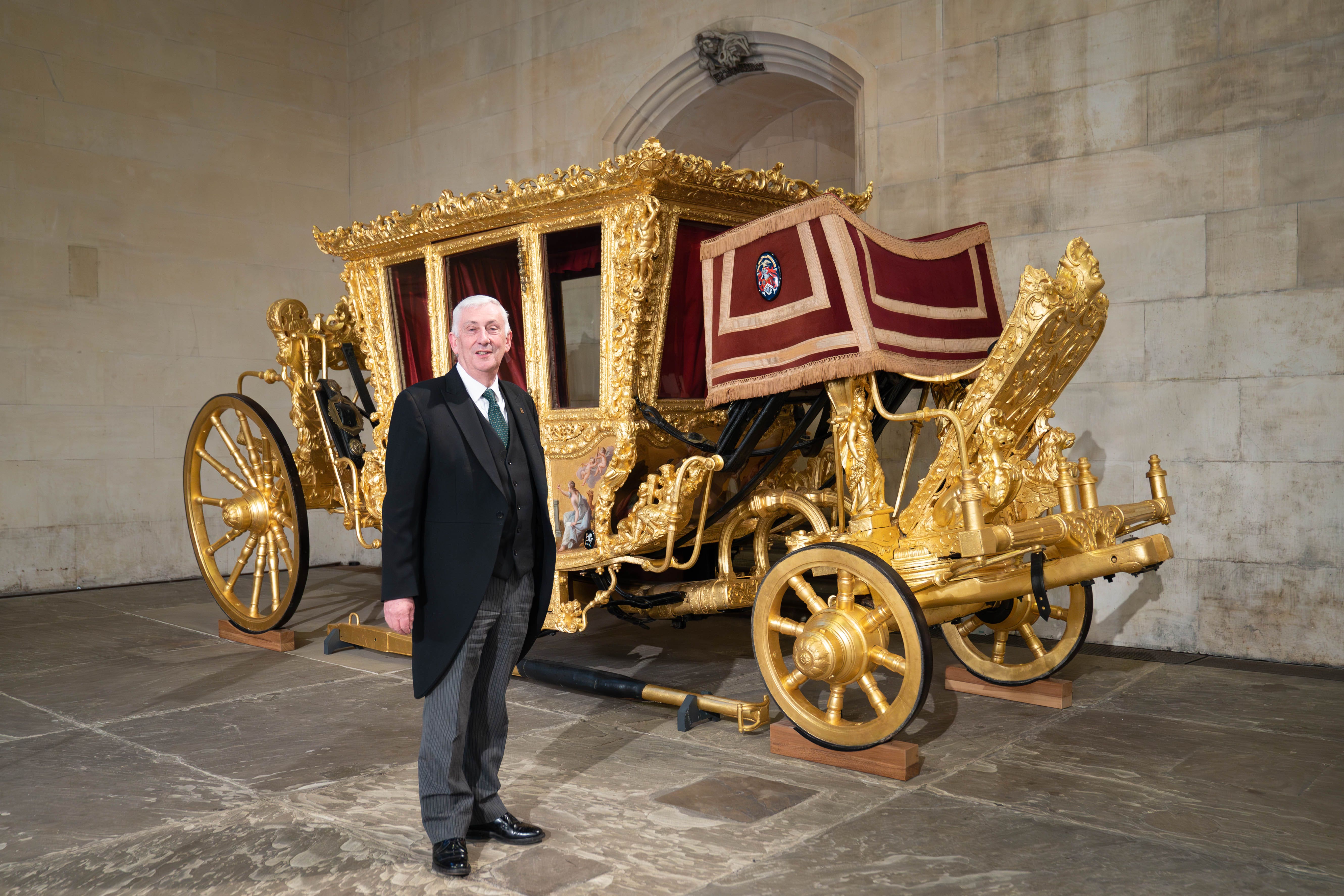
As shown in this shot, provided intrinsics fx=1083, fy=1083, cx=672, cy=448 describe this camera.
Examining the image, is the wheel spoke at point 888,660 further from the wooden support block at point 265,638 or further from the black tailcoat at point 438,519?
the wooden support block at point 265,638

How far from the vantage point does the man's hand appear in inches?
99.3

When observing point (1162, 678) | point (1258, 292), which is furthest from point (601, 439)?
point (1258, 292)

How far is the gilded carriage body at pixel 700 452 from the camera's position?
3322mm

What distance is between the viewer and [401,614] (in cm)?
253

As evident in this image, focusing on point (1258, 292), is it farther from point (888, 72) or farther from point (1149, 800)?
point (1149, 800)

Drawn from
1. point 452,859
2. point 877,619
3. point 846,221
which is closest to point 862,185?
point 846,221

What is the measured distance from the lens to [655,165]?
12.5 feet

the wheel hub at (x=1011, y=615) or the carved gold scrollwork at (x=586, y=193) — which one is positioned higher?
the carved gold scrollwork at (x=586, y=193)

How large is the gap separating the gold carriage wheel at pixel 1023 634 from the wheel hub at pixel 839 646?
0.90 meters

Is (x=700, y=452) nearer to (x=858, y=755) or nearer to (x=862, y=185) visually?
(x=858, y=755)

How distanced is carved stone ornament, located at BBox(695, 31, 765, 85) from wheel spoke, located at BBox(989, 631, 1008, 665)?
395 cm

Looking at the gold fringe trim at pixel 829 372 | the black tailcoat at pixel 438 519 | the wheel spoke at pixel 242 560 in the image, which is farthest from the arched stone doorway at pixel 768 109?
the black tailcoat at pixel 438 519

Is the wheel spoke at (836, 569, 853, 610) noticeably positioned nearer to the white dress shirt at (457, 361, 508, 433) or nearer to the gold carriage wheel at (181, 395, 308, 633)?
the white dress shirt at (457, 361, 508, 433)

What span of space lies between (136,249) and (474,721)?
20.8ft
